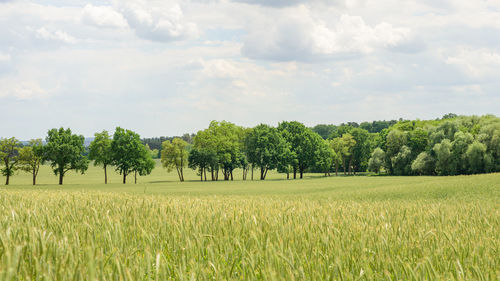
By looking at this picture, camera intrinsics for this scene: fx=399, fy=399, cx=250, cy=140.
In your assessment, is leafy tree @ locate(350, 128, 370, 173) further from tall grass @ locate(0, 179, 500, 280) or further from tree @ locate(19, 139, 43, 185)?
tall grass @ locate(0, 179, 500, 280)

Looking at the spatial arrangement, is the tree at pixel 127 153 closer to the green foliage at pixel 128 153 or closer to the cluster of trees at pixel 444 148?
the green foliage at pixel 128 153

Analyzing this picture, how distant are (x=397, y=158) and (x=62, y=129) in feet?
261

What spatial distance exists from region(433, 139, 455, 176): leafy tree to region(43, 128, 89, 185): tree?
249 feet

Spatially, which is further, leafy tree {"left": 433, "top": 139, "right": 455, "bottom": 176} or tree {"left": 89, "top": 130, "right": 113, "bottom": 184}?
tree {"left": 89, "top": 130, "right": 113, "bottom": 184}

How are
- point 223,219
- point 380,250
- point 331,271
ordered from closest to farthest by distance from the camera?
point 331,271 → point 380,250 → point 223,219

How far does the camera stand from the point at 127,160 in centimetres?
8644

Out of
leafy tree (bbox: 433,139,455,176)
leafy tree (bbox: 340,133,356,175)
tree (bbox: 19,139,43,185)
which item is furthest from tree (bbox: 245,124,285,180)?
tree (bbox: 19,139,43,185)

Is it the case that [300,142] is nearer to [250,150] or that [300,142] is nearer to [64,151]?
[250,150]

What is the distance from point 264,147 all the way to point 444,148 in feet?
134

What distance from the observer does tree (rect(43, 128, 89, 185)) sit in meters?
82.5

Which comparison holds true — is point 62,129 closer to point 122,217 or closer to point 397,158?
point 397,158

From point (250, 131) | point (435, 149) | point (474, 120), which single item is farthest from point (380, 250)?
point (474, 120)

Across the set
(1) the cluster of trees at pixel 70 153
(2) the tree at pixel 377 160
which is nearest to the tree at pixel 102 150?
(1) the cluster of trees at pixel 70 153

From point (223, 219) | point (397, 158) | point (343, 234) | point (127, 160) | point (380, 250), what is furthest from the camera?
point (397, 158)
